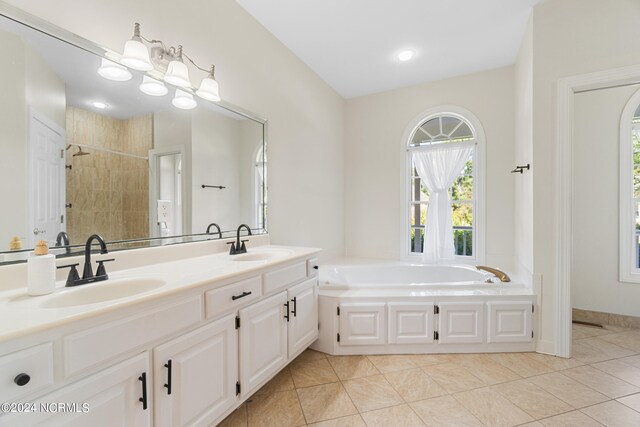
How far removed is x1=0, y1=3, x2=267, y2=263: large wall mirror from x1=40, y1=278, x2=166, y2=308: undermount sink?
0.28 m

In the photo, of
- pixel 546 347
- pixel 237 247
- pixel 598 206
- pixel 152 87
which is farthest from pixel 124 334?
pixel 598 206

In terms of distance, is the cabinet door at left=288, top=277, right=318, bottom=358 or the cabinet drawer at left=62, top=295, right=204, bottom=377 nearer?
the cabinet drawer at left=62, top=295, right=204, bottom=377

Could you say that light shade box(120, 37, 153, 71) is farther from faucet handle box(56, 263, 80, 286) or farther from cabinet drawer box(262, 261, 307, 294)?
cabinet drawer box(262, 261, 307, 294)

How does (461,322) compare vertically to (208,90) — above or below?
below

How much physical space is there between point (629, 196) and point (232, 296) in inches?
149

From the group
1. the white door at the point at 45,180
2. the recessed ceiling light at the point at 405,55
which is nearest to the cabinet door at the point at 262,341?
the white door at the point at 45,180

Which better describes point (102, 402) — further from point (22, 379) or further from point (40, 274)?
point (40, 274)

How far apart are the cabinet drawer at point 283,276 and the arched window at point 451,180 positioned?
199 cm

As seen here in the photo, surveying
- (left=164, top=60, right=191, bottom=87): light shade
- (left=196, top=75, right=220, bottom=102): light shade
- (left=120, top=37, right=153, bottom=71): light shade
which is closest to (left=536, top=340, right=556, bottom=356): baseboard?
(left=196, top=75, right=220, bottom=102): light shade

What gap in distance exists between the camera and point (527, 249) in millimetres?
2504

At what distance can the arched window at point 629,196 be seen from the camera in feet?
9.15

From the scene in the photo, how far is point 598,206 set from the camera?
293 centimetres

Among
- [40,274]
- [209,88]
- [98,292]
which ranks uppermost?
[209,88]

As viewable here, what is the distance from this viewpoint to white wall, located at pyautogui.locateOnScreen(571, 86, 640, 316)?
112 inches
